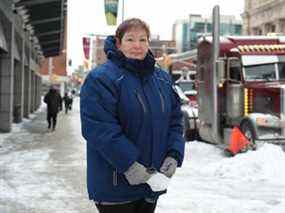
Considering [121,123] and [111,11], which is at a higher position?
[111,11]

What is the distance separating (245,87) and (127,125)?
41.4 ft

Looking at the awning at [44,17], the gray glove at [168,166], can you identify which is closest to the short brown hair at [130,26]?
the gray glove at [168,166]

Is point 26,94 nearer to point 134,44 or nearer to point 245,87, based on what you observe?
point 245,87

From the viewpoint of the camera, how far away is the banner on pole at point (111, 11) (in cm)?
2825

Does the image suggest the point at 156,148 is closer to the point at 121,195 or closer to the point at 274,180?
the point at 121,195

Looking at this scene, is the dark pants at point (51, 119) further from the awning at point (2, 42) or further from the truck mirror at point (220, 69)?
the truck mirror at point (220, 69)

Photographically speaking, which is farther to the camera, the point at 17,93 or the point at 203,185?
the point at 17,93

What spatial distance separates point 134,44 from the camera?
4086 mm

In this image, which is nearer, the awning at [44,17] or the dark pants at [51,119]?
the dark pants at [51,119]

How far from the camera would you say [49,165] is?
13.9 metres

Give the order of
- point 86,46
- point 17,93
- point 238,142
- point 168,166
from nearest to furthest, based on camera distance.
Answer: point 168,166 < point 238,142 < point 17,93 < point 86,46

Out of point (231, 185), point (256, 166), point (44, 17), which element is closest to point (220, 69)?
point (256, 166)

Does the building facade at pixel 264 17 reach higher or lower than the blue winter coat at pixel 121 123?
Result: higher

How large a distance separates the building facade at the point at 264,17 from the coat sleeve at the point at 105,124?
57.6m
